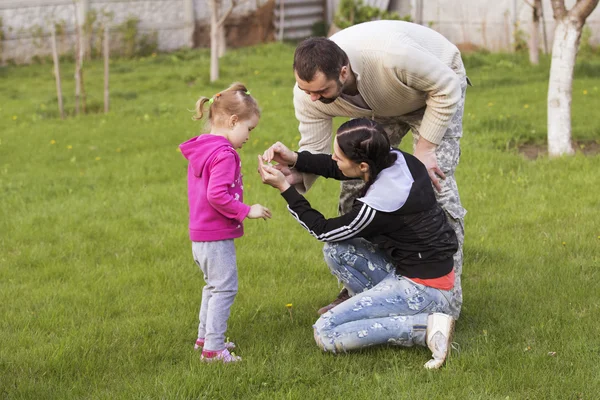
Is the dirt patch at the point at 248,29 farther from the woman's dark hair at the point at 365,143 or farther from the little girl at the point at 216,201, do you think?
the woman's dark hair at the point at 365,143

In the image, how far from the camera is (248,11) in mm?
19766

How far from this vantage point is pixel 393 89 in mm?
4309

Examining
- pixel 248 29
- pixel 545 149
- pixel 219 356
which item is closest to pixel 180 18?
pixel 248 29

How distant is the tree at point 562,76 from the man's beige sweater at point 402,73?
3.95 metres

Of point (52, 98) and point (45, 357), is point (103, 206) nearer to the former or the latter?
point (45, 357)

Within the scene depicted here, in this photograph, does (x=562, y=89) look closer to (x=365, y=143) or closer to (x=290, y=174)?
(x=290, y=174)

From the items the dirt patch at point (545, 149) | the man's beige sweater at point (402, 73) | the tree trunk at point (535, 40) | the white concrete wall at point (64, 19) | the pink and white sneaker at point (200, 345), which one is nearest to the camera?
the man's beige sweater at point (402, 73)

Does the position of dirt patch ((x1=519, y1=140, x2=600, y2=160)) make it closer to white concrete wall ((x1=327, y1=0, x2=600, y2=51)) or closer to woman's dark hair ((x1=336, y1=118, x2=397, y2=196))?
woman's dark hair ((x1=336, y1=118, x2=397, y2=196))

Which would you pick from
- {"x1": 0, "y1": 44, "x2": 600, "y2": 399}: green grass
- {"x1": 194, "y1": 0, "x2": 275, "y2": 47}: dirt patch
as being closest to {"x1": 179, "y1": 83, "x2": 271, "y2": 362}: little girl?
{"x1": 0, "y1": 44, "x2": 600, "y2": 399}: green grass

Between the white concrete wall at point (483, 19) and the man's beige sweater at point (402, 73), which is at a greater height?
the man's beige sweater at point (402, 73)

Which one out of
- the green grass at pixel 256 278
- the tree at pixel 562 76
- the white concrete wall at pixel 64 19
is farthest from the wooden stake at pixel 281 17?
the tree at pixel 562 76

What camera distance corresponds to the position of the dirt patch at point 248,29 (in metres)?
19.7

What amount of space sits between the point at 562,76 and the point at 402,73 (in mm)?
4542

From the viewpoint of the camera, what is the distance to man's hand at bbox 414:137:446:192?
4410mm
